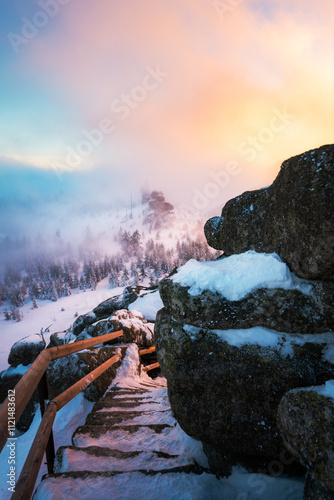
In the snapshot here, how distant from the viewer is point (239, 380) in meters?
3.21

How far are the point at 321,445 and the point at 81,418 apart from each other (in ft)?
16.0

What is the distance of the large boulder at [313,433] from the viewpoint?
1969mm

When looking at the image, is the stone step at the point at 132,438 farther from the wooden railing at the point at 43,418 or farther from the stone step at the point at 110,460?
the wooden railing at the point at 43,418

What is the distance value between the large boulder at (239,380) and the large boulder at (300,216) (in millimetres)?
1088

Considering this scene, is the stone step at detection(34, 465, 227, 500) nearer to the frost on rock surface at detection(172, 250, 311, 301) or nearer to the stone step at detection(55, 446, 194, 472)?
the stone step at detection(55, 446, 194, 472)

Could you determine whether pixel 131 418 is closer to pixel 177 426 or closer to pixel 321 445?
pixel 177 426

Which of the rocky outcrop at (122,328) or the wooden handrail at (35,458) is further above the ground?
the wooden handrail at (35,458)

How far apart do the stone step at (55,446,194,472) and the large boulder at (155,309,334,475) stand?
49 cm

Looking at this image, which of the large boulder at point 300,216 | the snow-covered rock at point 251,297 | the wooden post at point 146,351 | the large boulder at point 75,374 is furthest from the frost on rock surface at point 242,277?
the wooden post at point 146,351

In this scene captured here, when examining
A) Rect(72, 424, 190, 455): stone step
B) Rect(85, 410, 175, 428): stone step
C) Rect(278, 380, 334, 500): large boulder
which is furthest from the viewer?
Rect(85, 410, 175, 428): stone step

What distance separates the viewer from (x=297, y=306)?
3.10 m

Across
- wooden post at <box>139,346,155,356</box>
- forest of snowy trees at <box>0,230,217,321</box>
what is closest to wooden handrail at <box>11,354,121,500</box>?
wooden post at <box>139,346,155,356</box>

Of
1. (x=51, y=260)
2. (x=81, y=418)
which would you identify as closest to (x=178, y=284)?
(x=81, y=418)

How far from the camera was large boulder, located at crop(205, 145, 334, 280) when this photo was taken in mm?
2801
